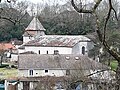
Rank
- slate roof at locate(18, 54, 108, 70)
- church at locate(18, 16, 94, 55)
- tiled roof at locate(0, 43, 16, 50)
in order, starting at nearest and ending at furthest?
1. slate roof at locate(18, 54, 108, 70)
2. church at locate(18, 16, 94, 55)
3. tiled roof at locate(0, 43, 16, 50)

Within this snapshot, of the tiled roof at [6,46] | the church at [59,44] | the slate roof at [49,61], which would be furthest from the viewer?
the tiled roof at [6,46]

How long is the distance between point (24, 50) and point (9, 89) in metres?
13.9

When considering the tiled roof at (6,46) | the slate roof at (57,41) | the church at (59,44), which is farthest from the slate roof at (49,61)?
the tiled roof at (6,46)

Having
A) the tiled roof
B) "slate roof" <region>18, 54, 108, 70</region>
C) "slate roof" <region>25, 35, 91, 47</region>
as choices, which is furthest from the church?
"slate roof" <region>18, 54, 108, 70</region>

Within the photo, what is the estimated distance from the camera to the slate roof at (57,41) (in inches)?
1310

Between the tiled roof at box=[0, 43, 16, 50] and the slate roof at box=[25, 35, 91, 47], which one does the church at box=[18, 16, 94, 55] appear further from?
the tiled roof at box=[0, 43, 16, 50]

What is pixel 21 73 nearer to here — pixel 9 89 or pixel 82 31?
pixel 9 89

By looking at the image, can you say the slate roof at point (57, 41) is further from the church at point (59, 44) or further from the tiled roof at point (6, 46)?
the tiled roof at point (6, 46)

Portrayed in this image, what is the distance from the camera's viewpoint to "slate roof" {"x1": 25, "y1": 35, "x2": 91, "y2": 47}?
33281 mm

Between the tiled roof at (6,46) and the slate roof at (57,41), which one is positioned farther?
the tiled roof at (6,46)

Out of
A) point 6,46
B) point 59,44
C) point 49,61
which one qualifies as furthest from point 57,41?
point 6,46

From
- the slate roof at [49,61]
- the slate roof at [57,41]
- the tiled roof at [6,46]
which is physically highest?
the slate roof at [57,41]

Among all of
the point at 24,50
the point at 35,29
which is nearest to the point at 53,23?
the point at 35,29

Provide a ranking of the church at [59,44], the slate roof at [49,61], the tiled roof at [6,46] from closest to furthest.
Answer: the slate roof at [49,61]
the church at [59,44]
the tiled roof at [6,46]
